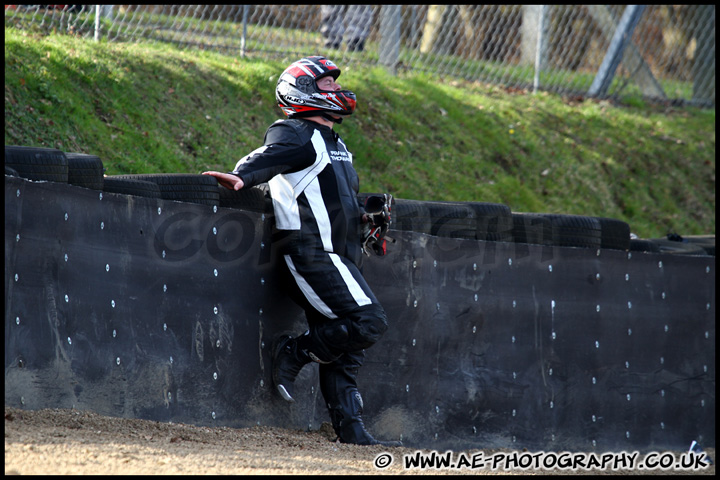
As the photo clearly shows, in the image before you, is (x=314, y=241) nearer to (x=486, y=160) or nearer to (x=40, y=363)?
(x=40, y=363)

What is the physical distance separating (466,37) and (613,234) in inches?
190

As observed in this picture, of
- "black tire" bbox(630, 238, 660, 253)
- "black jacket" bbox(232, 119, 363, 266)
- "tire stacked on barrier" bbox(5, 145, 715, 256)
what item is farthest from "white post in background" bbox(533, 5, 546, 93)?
"black jacket" bbox(232, 119, 363, 266)

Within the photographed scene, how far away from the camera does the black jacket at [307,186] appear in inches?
184

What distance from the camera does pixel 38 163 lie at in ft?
13.4

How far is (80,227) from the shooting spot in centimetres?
408

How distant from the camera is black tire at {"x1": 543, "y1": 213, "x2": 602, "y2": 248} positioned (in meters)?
6.21

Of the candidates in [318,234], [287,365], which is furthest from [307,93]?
[287,365]

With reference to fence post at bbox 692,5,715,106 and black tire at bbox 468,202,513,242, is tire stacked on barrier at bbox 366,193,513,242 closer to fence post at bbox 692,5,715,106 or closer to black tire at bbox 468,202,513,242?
black tire at bbox 468,202,513,242

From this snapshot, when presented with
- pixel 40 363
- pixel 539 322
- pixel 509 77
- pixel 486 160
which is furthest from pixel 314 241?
pixel 509 77

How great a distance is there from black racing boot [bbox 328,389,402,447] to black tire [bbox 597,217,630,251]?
254cm

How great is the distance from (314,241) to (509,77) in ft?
23.5

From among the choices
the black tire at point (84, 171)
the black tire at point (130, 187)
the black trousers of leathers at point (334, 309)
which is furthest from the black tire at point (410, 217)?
the black tire at point (84, 171)

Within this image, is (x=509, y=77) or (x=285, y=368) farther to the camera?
(x=509, y=77)

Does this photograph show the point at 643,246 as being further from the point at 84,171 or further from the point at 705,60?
the point at 705,60
